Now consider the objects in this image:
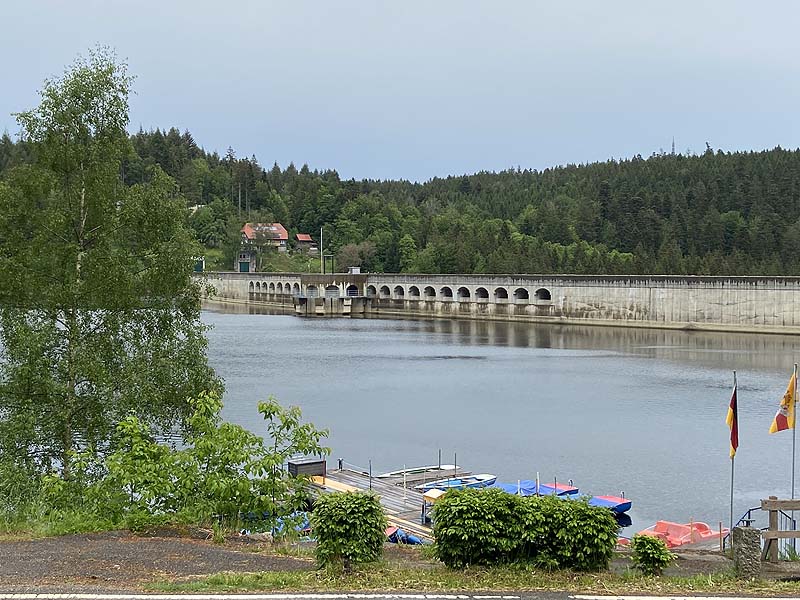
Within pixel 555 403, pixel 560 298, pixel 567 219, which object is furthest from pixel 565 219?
pixel 555 403

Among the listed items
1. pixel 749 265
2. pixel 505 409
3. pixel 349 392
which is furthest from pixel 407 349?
pixel 749 265

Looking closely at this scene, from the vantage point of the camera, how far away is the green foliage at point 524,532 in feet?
34.2

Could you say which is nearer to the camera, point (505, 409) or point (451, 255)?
point (505, 409)

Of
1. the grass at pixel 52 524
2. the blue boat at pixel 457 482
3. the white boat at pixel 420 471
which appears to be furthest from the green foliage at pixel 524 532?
the white boat at pixel 420 471

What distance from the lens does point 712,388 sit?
1986 inches

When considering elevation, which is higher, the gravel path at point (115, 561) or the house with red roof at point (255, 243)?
the house with red roof at point (255, 243)

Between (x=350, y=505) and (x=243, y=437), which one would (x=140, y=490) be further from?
(x=350, y=505)

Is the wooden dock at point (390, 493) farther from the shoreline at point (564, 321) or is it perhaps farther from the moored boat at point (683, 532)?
the shoreline at point (564, 321)

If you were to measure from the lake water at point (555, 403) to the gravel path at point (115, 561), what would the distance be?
52.6 feet

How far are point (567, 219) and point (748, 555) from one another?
146152 millimetres

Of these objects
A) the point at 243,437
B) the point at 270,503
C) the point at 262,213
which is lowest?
the point at 270,503

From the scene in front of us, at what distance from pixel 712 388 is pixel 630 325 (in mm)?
45850

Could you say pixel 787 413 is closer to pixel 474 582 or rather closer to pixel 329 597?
pixel 474 582

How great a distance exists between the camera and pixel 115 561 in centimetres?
1087
